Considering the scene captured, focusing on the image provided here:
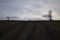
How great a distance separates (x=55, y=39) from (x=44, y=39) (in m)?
1.33

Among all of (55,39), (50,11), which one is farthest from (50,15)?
(55,39)

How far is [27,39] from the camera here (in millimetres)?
15180

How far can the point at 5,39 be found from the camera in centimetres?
1476

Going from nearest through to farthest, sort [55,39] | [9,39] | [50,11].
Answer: [9,39] < [55,39] < [50,11]

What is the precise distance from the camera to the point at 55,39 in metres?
15.7

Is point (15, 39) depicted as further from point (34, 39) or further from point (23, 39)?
point (34, 39)

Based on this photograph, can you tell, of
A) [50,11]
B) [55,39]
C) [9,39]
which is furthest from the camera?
[50,11]

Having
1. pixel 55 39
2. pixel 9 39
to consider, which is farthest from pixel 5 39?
pixel 55 39

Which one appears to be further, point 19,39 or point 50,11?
point 50,11

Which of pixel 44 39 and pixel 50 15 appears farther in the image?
pixel 50 15

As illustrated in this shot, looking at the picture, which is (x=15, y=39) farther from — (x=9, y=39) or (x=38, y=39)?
(x=38, y=39)

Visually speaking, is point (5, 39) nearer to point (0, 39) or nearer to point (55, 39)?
point (0, 39)

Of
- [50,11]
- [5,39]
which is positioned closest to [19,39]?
[5,39]

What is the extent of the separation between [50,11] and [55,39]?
2742 centimetres
